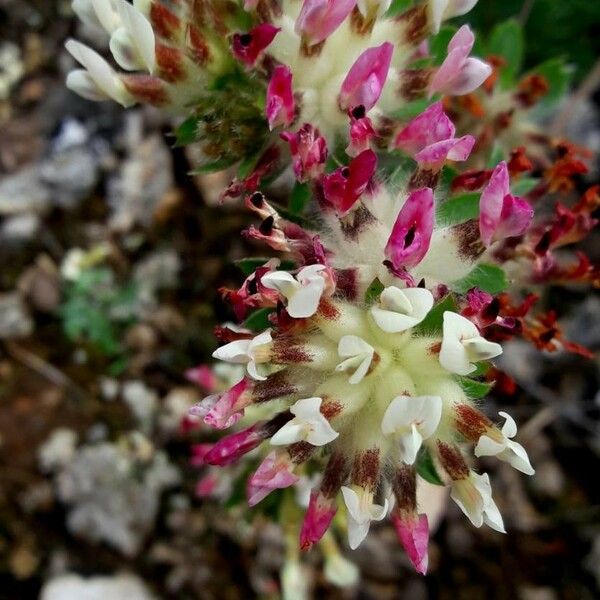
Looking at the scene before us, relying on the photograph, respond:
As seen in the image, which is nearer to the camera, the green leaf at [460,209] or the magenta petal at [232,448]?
the magenta petal at [232,448]

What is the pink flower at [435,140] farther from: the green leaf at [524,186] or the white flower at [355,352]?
the green leaf at [524,186]

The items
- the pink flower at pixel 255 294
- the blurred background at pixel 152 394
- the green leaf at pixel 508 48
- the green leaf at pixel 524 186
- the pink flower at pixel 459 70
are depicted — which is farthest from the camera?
the blurred background at pixel 152 394

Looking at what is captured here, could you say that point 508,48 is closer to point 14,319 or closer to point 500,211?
point 500,211

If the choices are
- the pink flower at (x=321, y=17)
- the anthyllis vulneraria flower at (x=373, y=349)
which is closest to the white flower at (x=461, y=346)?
the anthyllis vulneraria flower at (x=373, y=349)

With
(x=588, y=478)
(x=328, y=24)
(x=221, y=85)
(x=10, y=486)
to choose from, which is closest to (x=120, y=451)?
(x=10, y=486)

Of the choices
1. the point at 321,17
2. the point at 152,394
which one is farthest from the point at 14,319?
the point at 321,17

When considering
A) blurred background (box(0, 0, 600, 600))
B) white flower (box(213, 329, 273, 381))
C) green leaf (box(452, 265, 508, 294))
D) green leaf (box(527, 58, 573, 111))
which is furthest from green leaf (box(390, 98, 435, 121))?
blurred background (box(0, 0, 600, 600))

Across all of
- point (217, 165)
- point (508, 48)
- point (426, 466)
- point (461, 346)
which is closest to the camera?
point (461, 346)

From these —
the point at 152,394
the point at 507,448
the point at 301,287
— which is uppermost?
the point at 301,287
